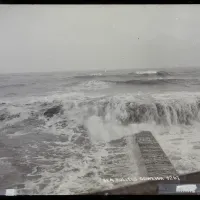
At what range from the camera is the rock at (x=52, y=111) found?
1741 mm

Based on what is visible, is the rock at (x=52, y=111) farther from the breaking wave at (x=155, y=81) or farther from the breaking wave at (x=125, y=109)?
the breaking wave at (x=155, y=81)

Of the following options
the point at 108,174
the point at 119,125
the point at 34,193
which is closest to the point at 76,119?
the point at 119,125

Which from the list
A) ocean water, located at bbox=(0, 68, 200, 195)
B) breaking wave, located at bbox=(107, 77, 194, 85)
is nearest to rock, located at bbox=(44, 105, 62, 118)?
ocean water, located at bbox=(0, 68, 200, 195)

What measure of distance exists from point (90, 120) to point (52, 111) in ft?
0.80

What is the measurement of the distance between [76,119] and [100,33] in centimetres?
55

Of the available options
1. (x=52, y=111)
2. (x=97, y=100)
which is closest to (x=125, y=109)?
(x=97, y=100)

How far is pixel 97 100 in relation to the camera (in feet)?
5.68

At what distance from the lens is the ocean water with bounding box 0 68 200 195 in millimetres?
1683

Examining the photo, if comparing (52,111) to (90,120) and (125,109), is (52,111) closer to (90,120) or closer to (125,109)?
(90,120)

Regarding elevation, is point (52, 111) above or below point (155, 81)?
below

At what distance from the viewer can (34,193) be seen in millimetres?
1652

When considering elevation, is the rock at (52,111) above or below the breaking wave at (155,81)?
below

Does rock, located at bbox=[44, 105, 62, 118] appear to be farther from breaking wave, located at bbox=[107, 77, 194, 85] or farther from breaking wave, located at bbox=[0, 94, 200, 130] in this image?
breaking wave, located at bbox=[107, 77, 194, 85]

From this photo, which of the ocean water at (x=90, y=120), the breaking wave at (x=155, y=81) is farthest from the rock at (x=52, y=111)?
the breaking wave at (x=155, y=81)
